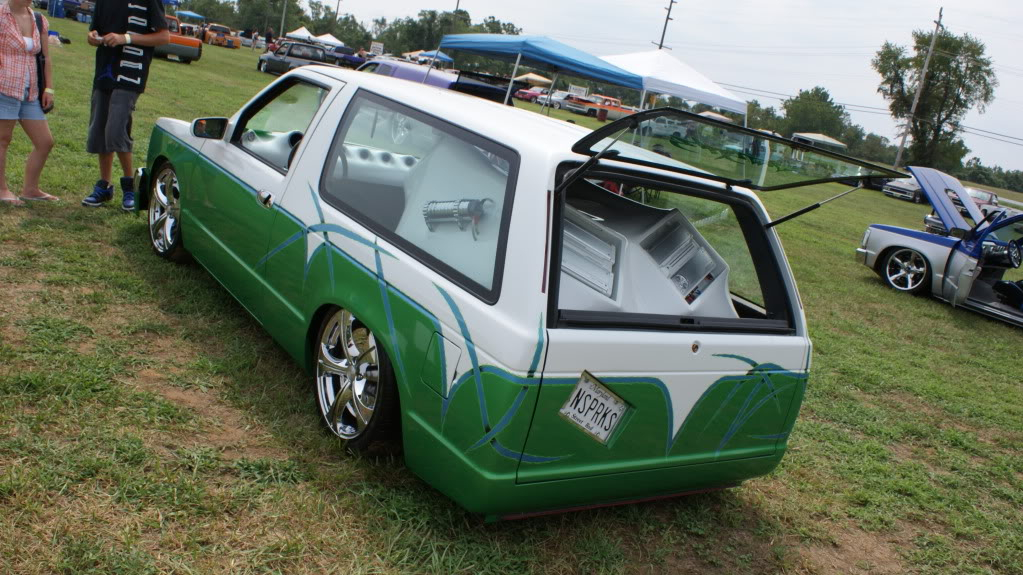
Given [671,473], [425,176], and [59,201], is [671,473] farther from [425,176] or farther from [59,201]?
[59,201]

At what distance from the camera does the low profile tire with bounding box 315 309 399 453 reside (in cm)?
312

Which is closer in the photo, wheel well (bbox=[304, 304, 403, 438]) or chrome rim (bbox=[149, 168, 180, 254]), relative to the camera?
wheel well (bbox=[304, 304, 403, 438])

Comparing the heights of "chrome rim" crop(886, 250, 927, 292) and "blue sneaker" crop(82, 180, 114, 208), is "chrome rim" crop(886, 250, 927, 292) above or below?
above

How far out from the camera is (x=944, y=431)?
535 cm

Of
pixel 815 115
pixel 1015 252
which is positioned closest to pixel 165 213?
pixel 1015 252

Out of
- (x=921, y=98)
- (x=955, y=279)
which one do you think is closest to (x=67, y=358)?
(x=955, y=279)

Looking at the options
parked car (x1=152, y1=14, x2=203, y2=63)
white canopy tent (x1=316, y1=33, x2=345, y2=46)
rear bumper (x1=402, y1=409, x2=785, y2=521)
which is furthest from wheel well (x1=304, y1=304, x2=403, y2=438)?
white canopy tent (x1=316, y1=33, x2=345, y2=46)

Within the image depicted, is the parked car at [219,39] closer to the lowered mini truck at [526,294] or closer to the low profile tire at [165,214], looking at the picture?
the low profile tire at [165,214]

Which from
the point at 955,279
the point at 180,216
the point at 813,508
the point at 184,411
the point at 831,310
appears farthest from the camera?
the point at 955,279

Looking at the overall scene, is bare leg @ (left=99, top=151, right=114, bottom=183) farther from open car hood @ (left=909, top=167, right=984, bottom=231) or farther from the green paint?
open car hood @ (left=909, top=167, right=984, bottom=231)

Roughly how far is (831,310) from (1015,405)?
250 centimetres

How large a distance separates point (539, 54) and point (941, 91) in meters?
55.8

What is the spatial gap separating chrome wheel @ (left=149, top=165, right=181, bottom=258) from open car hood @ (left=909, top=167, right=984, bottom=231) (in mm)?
8349

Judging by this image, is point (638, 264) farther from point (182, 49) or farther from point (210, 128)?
point (182, 49)
